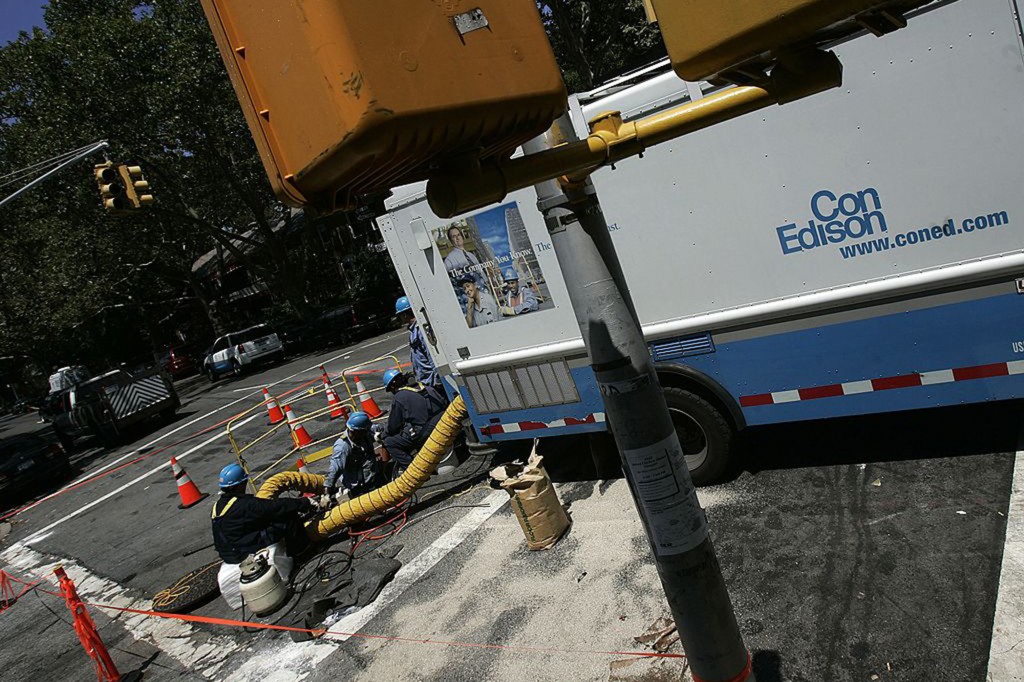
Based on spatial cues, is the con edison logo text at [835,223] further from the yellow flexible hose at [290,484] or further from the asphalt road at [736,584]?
the yellow flexible hose at [290,484]

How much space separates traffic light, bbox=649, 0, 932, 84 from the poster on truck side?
4156 mm

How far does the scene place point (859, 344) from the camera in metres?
4.76

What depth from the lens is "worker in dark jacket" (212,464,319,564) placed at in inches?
253

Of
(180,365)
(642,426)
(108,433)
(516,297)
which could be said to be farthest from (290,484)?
(180,365)

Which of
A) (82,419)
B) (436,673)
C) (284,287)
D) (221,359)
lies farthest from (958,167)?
(284,287)

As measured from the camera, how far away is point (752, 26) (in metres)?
1.53

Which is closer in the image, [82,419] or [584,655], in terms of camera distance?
[584,655]

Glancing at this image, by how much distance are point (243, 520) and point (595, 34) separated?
2569 centimetres

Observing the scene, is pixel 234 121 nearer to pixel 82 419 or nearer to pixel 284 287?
pixel 284 287

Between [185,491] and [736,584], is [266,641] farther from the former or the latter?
[185,491]

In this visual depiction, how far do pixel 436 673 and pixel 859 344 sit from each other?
→ 3809 millimetres

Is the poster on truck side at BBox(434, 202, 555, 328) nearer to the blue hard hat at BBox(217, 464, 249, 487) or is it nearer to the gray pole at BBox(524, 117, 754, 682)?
the blue hard hat at BBox(217, 464, 249, 487)

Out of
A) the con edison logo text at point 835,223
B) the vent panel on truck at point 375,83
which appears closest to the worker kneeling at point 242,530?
the con edison logo text at point 835,223

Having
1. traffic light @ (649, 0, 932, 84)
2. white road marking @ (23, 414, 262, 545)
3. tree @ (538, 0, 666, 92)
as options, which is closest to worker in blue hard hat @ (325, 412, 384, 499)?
traffic light @ (649, 0, 932, 84)
